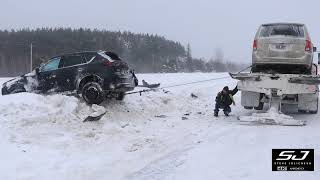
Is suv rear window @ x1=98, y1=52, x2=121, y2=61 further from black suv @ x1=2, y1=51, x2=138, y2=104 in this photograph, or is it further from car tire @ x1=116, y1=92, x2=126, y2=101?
car tire @ x1=116, y1=92, x2=126, y2=101

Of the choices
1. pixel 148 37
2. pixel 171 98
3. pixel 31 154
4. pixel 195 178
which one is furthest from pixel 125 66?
pixel 148 37

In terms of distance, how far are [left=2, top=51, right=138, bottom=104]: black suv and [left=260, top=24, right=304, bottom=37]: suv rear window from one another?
400cm

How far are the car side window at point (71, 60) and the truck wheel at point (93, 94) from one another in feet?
3.44

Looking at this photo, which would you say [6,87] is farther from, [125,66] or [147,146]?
[147,146]

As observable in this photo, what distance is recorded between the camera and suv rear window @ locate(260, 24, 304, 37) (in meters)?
13.1

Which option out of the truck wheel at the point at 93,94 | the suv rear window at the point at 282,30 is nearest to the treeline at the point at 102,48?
the truck wheel at the point at 93,94

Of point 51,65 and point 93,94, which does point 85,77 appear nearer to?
point 93,94

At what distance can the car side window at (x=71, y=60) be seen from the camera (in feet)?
46.5

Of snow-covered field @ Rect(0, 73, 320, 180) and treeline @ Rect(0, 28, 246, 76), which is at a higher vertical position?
treeline @ Rect(0, 28, 246, 76)

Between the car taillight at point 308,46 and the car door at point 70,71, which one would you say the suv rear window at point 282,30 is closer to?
the car taillight at point 308,46

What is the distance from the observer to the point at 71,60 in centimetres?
1431

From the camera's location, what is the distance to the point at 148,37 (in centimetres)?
11219

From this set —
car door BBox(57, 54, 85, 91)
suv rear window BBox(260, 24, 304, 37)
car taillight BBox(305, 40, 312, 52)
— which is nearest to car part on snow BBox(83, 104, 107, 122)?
car door BBox(57, 54, 85, 91)

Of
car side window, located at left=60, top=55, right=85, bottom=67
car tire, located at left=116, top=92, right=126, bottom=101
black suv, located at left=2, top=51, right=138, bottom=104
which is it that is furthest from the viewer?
car tire, located at left=116, top=92, right=126, bottom=101
